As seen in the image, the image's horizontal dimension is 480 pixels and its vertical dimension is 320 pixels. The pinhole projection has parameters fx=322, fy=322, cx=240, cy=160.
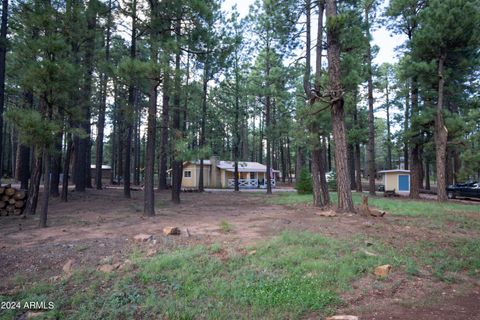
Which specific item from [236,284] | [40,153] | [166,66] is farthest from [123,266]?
[166,66]

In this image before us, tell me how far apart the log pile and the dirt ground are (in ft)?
2.78

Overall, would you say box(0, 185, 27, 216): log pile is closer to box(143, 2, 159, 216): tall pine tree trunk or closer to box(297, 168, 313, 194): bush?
box(143, 2, 159, 216): tall pine tree trunk

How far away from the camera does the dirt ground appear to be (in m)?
3.81

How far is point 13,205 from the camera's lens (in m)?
10.1

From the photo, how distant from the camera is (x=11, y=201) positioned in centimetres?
1002

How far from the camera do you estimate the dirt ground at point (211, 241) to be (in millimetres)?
3809

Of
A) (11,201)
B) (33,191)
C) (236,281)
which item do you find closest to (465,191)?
(236,281)

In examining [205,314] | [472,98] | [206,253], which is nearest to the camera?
[205,314]

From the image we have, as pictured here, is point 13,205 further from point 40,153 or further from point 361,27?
point 361,27

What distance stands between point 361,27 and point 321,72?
225 centimetres

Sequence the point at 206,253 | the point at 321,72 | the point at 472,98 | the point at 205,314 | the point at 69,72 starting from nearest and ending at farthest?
the point at 205,314 → the point at 206,253 → the point at 69,72 → the point at 321,72 → the point at 472,98

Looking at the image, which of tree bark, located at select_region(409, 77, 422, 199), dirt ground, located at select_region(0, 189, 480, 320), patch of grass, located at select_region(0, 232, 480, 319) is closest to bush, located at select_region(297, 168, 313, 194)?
tree bark, located at select_region(409, 77, 422, 199)

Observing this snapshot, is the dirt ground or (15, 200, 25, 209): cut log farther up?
(15, 200, 25, 209): cut log

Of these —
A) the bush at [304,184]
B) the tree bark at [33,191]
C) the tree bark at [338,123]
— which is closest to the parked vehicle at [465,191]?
the bush at [304,184]
